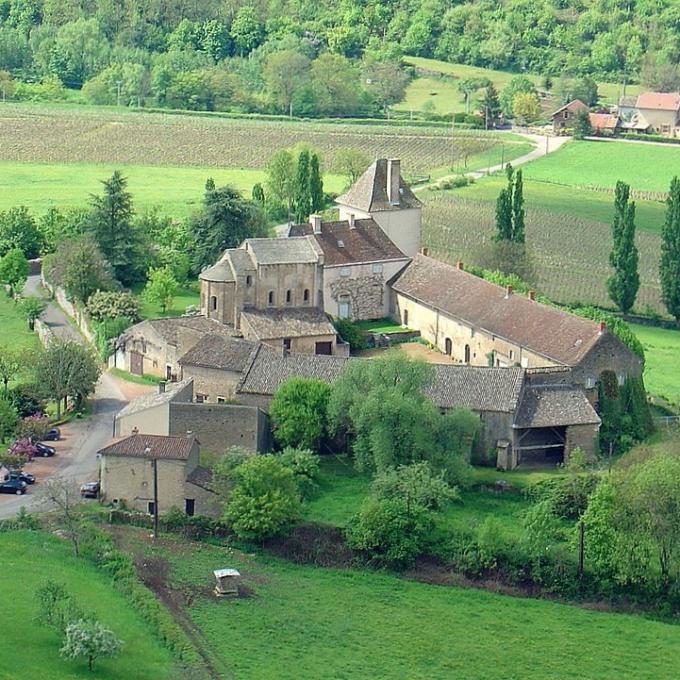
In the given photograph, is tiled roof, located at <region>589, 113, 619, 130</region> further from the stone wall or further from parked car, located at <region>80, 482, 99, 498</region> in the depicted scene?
parked car, located at <region>80, 482, 99, 498</region>

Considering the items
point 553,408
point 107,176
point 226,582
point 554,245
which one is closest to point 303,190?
point 554,245

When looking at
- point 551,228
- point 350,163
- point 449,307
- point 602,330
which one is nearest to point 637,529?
point 602,330

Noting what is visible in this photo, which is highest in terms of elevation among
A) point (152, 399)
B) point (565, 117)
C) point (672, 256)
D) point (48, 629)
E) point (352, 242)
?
point (352, 242)

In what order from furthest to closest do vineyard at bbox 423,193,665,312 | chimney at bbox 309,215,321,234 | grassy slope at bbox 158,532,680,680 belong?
vineyard at bbox 423,193,665,312, chimney at bbox 309,215,321,234, grassy slope at bbox 158,532,680,680

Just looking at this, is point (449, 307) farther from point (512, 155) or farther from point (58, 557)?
point (512, 155)

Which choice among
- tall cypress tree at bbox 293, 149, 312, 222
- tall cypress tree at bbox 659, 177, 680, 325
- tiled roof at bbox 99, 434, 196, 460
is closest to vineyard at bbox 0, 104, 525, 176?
tall cypress tree at bbox 293, 149, 312, 222

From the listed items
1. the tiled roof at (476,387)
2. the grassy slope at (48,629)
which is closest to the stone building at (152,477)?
the grassy slope at (48,629)

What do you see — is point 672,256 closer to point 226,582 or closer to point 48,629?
point 226,582
